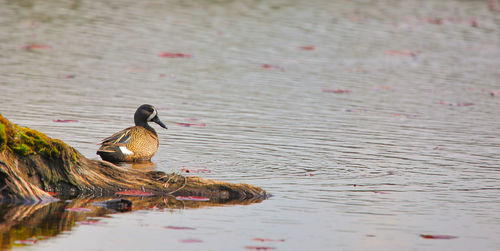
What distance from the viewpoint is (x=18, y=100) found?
16.6m

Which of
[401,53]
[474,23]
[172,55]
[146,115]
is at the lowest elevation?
[146,115]

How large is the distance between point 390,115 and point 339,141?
3040mm

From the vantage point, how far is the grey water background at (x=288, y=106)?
9.17m

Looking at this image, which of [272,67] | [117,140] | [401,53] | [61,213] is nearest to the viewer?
[61,213]

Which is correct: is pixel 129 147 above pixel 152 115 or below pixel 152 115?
below

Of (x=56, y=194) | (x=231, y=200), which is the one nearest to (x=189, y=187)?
(x=231, y=200)

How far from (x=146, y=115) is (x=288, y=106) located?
13.6 feet

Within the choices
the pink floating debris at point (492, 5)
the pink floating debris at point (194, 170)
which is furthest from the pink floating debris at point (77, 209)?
the pink floating debris at point (492, 5)

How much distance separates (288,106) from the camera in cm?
1770

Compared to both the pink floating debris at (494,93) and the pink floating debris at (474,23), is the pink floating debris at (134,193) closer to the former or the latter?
the pink floating debris at (494,93)

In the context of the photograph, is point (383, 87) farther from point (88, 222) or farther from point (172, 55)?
point (88, 222)

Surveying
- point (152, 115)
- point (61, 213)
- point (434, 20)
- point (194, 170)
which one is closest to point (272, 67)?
point (152, 115)

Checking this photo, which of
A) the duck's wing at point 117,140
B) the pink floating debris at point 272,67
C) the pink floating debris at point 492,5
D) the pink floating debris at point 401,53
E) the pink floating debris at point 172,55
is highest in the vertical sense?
the pink floating debris at point 492,5

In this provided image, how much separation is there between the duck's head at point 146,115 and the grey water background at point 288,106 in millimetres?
486
